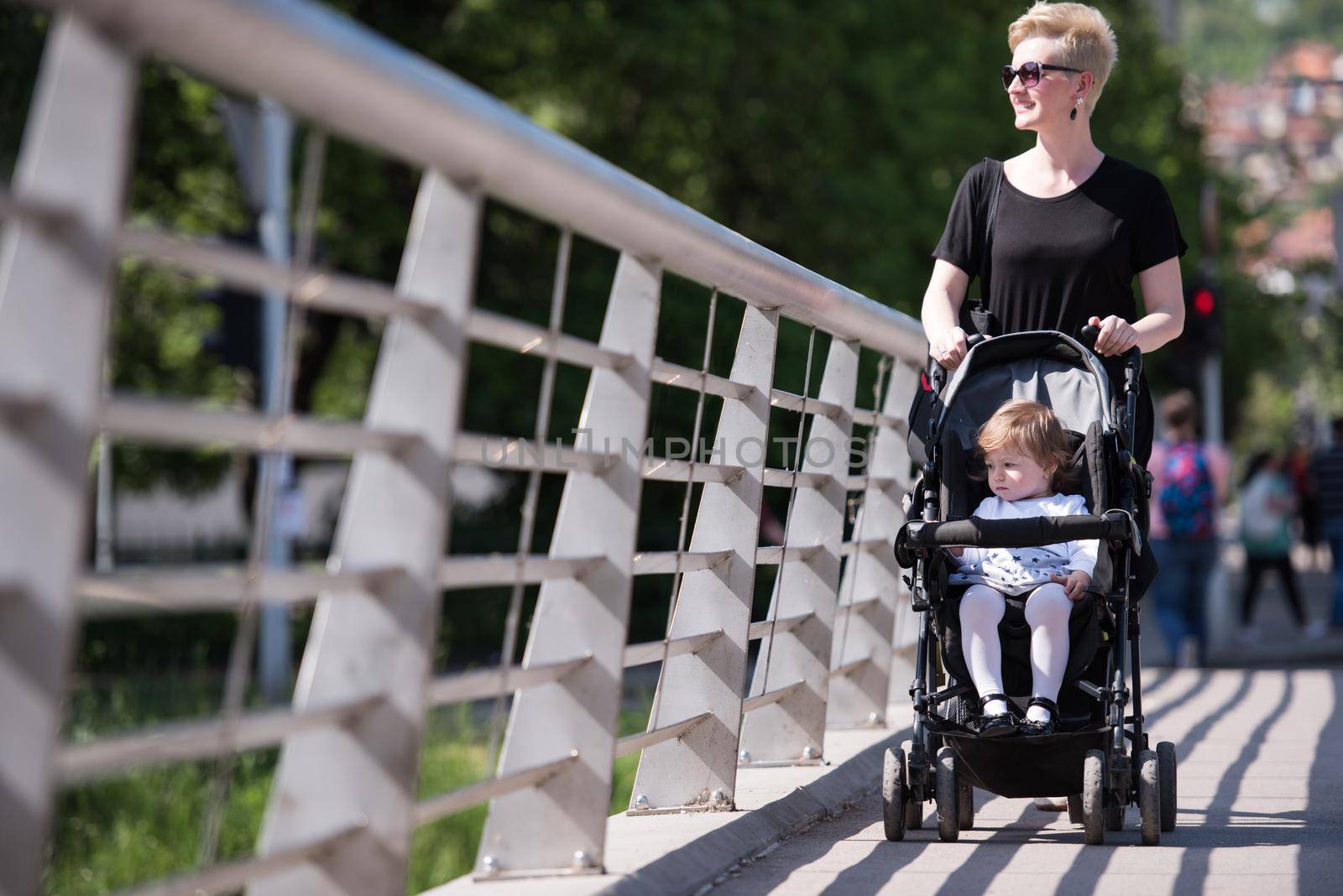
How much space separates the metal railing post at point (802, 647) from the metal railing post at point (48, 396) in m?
3.56

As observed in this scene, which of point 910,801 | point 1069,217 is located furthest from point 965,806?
point 1069,217

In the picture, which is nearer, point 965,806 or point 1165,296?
point 965,806

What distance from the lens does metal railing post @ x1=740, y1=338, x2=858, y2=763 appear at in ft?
18.6

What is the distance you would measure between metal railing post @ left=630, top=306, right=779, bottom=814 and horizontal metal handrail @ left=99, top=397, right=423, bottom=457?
6.32 ft

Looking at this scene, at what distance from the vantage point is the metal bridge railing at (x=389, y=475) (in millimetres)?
2092

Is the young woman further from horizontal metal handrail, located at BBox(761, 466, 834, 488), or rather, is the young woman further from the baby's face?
horizontal metal handrail, located at BBox(761, 466, 834, 488)

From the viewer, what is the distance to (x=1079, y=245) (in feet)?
16.9

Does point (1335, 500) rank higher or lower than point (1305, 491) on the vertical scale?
lower

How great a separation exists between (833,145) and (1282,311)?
9908mm

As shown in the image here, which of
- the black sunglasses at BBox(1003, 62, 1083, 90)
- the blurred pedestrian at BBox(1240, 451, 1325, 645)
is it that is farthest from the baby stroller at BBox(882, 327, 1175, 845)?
the blurred pedestrian at BBox(1240, 451, 1325, 645)

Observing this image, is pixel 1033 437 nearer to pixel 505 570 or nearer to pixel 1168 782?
pixel 1168 782

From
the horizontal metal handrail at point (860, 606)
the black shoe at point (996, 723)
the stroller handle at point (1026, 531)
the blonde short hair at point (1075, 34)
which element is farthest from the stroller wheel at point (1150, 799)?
the blonde short hair at point (1075, 34)

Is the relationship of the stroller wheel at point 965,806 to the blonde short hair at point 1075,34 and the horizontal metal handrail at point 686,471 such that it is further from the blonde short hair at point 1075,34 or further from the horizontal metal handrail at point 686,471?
the blonde short hair at point 1075,34

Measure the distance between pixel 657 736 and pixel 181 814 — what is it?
792 cm
